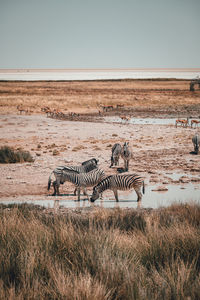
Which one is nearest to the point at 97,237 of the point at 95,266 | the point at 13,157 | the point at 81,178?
the point at 95,266

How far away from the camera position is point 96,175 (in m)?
10.8

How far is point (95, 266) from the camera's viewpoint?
4.21 m

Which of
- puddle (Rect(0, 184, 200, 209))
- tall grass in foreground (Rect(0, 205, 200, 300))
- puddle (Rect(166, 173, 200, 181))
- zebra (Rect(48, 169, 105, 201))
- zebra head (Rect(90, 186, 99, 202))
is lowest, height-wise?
puddle (Rect(0, 184, 200, 209))

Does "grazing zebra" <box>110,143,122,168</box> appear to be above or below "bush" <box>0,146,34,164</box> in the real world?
above

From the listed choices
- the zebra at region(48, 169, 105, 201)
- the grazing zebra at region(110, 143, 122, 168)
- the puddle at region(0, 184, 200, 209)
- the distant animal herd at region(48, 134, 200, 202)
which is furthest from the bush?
the zebra at region(48, 169, 105, 201)

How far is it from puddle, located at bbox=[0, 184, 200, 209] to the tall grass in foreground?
4189 millimetres

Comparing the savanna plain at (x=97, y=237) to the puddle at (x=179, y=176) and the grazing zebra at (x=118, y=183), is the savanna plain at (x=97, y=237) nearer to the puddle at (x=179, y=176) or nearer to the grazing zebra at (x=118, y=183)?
the puddle at (x=179, y=176)

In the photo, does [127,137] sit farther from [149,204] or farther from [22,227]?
[22,227]

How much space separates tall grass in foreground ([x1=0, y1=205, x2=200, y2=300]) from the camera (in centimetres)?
362

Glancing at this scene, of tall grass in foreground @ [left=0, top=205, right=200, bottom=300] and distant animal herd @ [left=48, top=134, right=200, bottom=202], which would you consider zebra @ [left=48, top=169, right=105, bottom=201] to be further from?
tall grass in foreground @ [left=0, top=205, right=200, bottom=300]

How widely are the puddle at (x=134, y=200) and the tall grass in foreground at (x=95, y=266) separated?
165 inches

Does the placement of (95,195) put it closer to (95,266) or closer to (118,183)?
(118,183)

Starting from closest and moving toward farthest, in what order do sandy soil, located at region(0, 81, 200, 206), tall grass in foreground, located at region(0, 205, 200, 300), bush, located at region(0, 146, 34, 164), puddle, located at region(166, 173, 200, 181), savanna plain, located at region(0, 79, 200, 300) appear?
tall grass in foreground, located at region(0, 205, 200, 300)
savanna plain, located at region(0, 79, 200, 300)
sandy soil, located at region(0, 81, 200, 206)
puddle, located at region(166, 173, 200, 181)
bush, located at region(0, 146, 34, 164)

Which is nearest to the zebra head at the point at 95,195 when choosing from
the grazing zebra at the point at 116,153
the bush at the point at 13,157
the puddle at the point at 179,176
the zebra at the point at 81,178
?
the zebra at the point at 81,178
